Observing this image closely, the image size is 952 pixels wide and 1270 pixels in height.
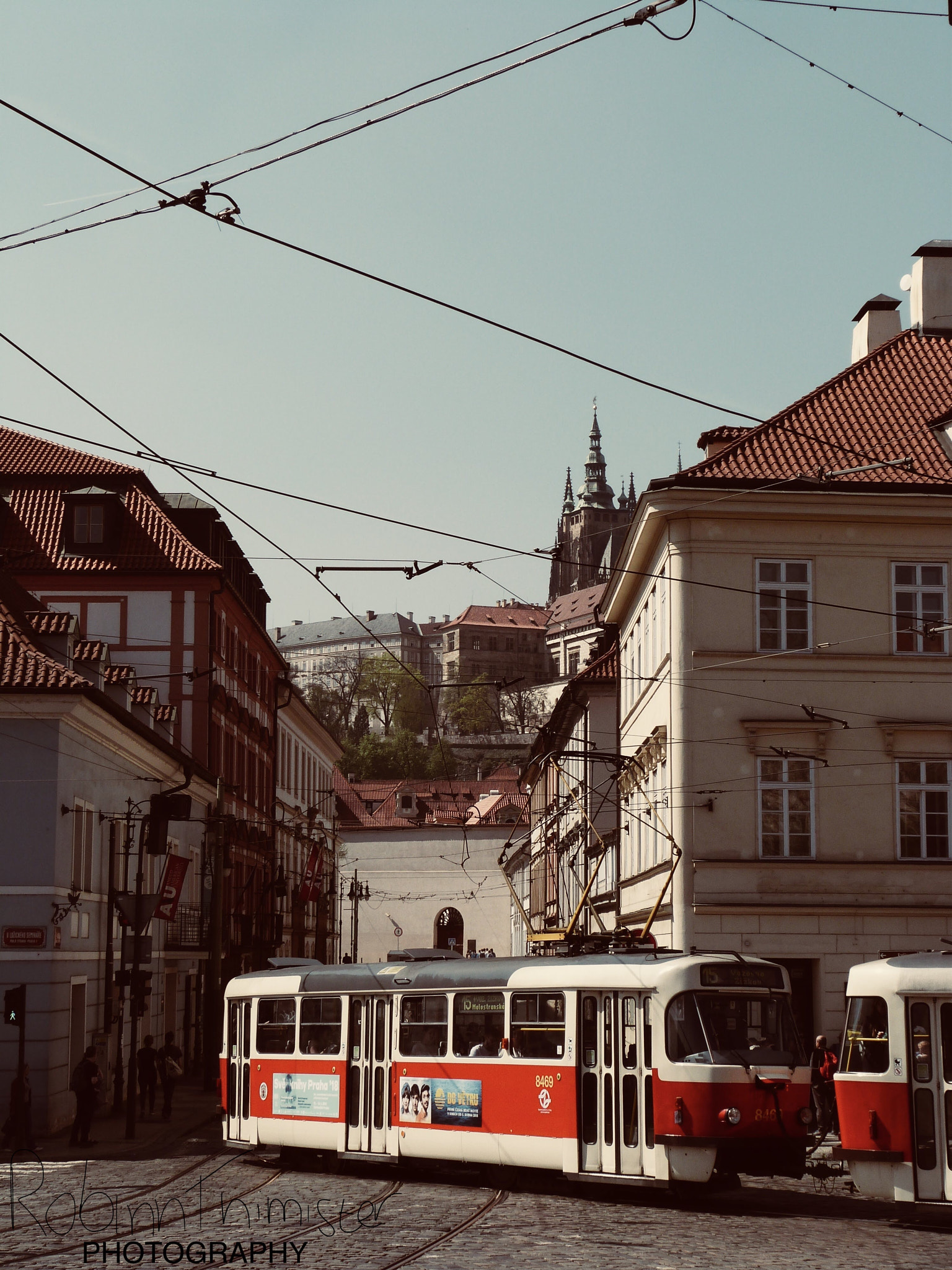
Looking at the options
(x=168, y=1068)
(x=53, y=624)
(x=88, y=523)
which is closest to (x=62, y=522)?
(x=88, y=523)

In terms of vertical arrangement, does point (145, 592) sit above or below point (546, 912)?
above

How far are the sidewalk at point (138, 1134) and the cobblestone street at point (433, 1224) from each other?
3.59 m

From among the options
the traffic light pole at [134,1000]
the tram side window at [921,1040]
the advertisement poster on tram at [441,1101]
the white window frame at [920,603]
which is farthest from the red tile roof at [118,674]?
the tram side window at [921,1040]

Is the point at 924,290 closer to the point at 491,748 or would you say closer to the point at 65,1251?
the point at 65,1251

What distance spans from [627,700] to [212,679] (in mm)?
12767

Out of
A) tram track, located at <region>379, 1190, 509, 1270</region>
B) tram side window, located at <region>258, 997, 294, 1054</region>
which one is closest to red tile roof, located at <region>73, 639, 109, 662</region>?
tram side window, located at <region>258, 997, 294, 1054</region>

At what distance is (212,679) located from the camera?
4681 centimetres

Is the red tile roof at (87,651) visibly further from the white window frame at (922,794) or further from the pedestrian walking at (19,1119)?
the white window frame at (922,794)

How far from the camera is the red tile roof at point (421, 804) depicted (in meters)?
93.4

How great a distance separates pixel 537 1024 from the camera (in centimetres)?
1898

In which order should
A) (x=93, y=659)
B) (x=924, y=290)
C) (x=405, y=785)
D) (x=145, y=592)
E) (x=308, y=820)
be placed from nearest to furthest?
(x=93, y=659), (x=924, y=290), (x=145, y=592), (x=308, y=820), (x=405, y=785)

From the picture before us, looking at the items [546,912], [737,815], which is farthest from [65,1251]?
[546,912]

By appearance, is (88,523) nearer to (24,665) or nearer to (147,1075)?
(24,665)

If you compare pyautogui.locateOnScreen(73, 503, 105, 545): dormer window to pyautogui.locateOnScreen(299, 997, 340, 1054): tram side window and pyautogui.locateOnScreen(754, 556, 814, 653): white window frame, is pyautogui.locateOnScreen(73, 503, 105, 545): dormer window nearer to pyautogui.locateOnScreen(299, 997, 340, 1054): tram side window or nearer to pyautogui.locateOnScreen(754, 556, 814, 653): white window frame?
pyautogui.locateOnScreen(754, 556, 814, 653): white window frame
